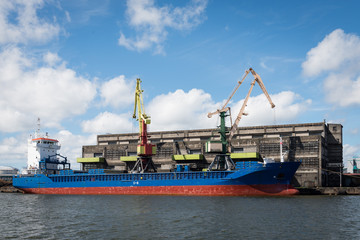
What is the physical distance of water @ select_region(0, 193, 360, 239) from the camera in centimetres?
2482

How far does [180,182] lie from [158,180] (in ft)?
14.1

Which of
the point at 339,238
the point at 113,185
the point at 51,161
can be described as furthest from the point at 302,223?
the point at 51,161

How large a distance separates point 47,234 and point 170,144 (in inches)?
2277

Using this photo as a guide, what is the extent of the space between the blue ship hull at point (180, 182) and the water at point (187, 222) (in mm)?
12888

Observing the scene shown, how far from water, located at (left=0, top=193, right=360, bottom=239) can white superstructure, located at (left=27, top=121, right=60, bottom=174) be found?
130ft

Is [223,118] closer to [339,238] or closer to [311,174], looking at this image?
[311,174]

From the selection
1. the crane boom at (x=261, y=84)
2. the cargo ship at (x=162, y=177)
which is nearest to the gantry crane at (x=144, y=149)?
the cargo ship at (x=162, y=177)

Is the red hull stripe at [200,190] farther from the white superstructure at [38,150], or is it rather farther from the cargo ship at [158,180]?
the white superstructure at [38,150]

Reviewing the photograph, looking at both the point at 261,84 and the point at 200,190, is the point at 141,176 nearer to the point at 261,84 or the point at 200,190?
the point at 200,190

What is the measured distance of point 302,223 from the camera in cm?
2864

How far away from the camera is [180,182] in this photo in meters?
57.4

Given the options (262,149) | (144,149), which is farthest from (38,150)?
(262,149)

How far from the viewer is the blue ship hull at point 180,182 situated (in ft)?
172

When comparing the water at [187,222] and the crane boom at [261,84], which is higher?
the crane boom at [261,84]
